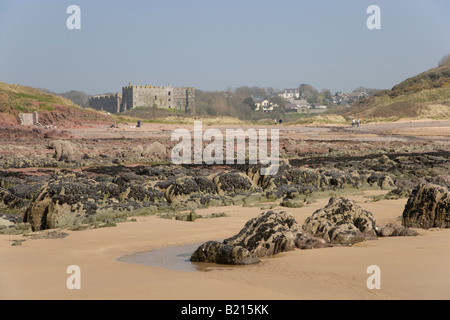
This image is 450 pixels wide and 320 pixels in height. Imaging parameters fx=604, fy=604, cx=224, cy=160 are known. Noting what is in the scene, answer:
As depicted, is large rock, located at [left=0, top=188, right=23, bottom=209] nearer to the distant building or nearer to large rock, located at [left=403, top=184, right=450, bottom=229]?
large rock, located at [left=403, top=184, right=450, bottom=229]

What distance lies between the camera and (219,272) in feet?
24.9

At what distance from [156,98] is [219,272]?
115563 millimetres

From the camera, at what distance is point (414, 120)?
67688 mm

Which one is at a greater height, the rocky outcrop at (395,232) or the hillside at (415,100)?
the hillside at (415,100)

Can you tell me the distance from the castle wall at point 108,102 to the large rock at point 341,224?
387 ft

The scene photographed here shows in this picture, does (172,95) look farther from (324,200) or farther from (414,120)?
(324,200)

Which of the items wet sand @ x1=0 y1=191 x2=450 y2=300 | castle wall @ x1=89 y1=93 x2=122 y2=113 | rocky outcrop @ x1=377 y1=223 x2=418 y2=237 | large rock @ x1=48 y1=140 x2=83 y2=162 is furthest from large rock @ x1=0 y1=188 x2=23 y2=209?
castle wall @ x1=89 y1=93 x2=122 y2=113

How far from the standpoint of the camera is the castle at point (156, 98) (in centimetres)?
11962

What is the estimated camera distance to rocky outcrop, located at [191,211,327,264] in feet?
27.0

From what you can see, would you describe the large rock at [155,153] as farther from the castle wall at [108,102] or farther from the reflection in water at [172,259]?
the castle wall at [108,102]

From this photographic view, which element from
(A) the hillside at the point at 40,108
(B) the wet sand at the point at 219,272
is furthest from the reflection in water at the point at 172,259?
(A) the hillside at the point at 40,108
